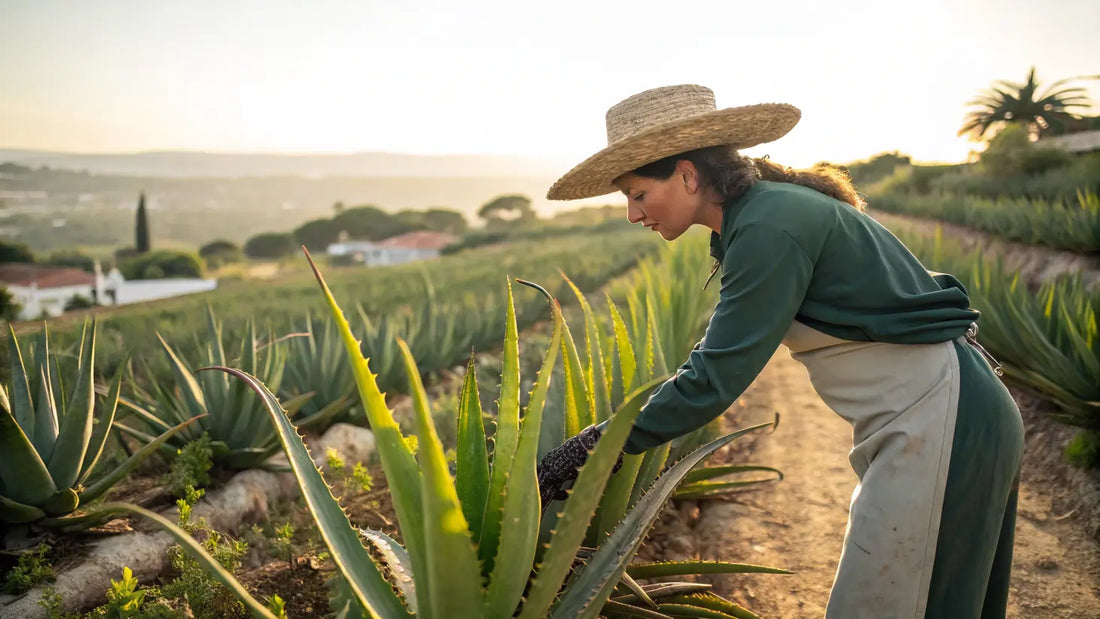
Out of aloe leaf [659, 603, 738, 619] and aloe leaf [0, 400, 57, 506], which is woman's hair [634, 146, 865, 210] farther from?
aloe leaf [0, 400, 57, 506]

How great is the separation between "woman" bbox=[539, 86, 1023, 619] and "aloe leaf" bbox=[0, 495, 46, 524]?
5.71 ft

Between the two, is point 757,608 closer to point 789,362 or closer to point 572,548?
point 572,548

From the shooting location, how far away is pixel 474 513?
62.9 inches

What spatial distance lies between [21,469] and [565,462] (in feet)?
5.88

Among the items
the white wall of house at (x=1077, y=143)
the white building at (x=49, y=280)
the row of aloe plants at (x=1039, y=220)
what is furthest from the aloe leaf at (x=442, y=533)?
the white building at (x=49, y=280)

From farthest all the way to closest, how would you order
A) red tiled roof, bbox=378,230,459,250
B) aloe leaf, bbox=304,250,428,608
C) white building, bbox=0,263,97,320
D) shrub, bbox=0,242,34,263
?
1. red tiled roof, bbox=378,230,459,250
2. shrub, bbox=0,242,34,263
3. white building, bbox=0,263,97,320
4. aloe leaf, bbox=304,250,428,608

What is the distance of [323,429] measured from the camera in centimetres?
405

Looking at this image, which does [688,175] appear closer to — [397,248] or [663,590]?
[663,590]

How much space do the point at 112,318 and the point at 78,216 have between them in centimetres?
7632

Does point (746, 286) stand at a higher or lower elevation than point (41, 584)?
higher

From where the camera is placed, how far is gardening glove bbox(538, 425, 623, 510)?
162 cm

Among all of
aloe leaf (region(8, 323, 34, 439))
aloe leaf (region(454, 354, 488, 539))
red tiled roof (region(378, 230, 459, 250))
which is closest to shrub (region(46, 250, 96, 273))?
red tiled roof (region(378, 230, 459, 250))

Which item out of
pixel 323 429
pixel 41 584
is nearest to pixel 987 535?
pixel 41 584

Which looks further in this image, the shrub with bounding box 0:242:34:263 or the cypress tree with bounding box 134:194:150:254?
the cypress tree with bounding box 134:194:150:254
